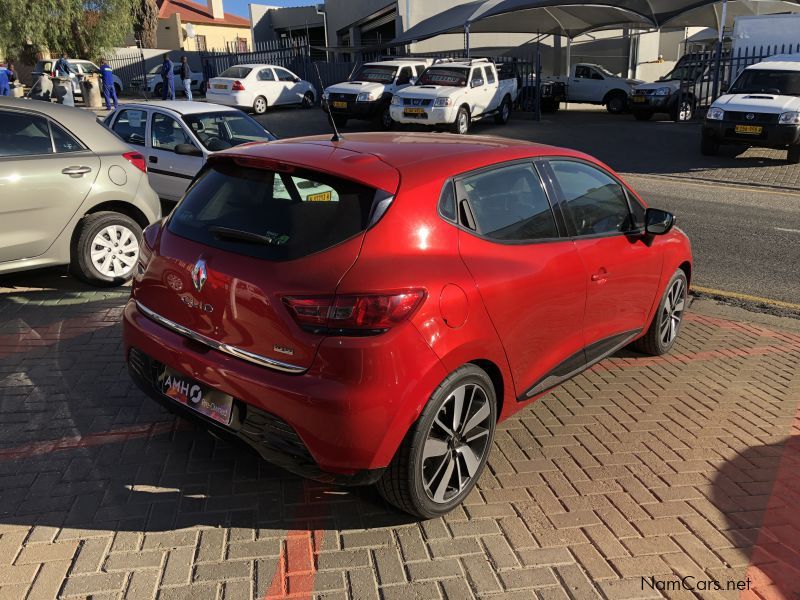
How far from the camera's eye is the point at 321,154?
3.22m

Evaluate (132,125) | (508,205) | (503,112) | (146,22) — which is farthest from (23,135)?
(146,22)

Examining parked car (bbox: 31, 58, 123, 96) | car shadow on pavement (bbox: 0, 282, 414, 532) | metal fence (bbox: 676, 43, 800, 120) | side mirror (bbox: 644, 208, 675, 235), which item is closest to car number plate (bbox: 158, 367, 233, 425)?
car shadow on pavement (bbox: 0, 282, 414, 532)

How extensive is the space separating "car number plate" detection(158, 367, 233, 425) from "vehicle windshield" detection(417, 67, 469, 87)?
17.3 meters

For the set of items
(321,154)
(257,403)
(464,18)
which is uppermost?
(464,18)

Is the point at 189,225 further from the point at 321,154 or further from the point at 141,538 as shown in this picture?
the point at 141,538

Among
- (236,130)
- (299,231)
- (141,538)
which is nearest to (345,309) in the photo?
(299,231)

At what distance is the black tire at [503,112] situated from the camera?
21725 mm

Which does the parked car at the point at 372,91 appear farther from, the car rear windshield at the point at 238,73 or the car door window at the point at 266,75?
the car rear windshield at the point at 238,73

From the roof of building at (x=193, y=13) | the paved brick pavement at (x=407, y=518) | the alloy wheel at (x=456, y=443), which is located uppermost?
the roof of building at (x=193, y=13)

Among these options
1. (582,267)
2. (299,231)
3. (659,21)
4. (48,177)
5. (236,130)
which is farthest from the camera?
(659,21)

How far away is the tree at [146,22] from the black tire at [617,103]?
28403 mm

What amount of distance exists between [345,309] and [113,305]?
3750mm

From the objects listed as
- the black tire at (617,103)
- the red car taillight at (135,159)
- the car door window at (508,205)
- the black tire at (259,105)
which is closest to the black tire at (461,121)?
the black tire at (259,105)

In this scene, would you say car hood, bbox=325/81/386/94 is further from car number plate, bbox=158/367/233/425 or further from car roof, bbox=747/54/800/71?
car number plate, bbox=158/367/233/425
